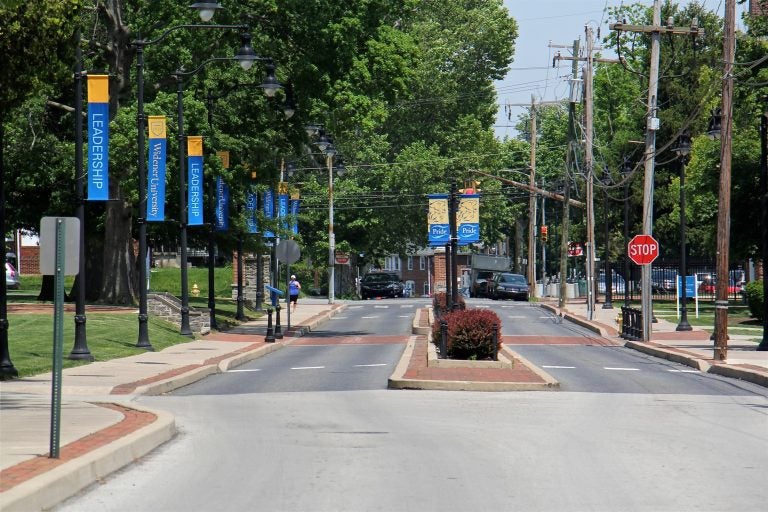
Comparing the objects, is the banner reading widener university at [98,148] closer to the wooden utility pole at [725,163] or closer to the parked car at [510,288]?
the wooden utility pole at [725,163]

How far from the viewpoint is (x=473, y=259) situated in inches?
4092

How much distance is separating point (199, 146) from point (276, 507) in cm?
2968

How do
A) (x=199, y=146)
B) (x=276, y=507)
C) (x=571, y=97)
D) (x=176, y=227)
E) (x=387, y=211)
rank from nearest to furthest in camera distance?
(x=276, y=507) → (x=199, y=146) → (x=176, y=227) → (x=571, y=97) → (x=387, y=211)

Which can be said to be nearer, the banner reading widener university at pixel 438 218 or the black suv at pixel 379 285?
the banner reading widener university at pixel 438 218

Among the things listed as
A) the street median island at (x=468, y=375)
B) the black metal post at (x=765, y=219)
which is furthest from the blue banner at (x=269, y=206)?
the street median island at (x=468, y=375)

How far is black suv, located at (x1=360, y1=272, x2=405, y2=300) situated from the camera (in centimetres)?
9288

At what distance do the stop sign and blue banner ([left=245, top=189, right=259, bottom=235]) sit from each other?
14.3 m

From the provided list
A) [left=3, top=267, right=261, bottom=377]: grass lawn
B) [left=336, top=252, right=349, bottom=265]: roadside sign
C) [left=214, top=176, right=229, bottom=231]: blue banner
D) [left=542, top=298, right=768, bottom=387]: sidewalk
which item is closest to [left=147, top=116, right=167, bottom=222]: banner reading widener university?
[left=3, top=267, right=261, bottom=377]: grass lawn

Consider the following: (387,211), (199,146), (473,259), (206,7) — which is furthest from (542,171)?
(206,7)

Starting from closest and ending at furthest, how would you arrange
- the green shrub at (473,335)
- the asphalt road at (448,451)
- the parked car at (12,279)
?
1. the asphalt road at (448,451)
2. the green shrub at (473,335)
3. the parked car at (12,279)

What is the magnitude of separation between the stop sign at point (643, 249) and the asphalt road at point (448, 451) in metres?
16.5

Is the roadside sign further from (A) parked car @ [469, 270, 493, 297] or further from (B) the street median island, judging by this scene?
(B) the street median island

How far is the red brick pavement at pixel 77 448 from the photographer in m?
10.1

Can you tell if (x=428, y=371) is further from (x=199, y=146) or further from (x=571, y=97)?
(x=571, y=97)
